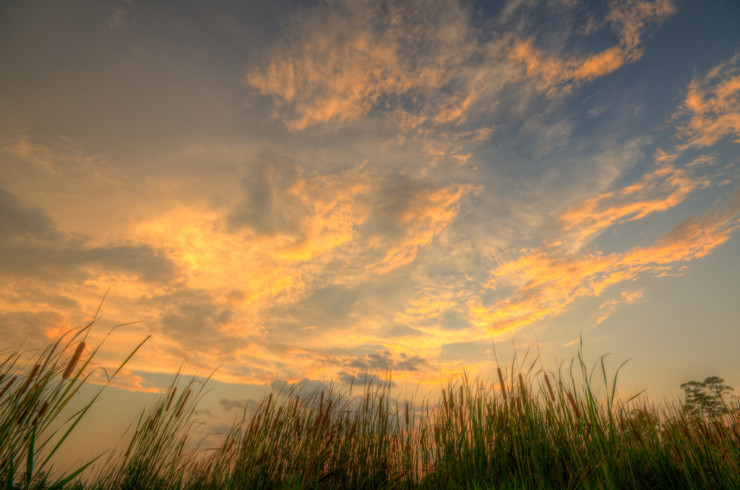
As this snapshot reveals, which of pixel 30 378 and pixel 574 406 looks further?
pixel 574 406

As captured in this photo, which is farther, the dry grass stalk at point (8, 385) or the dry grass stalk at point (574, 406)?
the dry grass stalk at point (574, 406)

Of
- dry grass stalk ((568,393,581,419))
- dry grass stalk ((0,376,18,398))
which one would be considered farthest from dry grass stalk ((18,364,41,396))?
dry grass stalk ((568,393,581,419))

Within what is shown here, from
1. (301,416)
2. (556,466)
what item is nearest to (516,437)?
(556,466)

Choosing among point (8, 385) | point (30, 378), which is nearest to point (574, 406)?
point (30, 378)

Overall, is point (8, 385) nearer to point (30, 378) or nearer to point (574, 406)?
point (30, 378)

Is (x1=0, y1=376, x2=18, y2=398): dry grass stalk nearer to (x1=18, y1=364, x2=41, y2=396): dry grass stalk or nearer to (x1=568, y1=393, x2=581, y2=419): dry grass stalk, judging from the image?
(x1=18, y1=364, x2=41, y2=396): dry grass stalk

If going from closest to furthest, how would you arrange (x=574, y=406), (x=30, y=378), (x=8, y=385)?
(x=30, y=378)
(x=8, y=385)
(x=574, y=406)

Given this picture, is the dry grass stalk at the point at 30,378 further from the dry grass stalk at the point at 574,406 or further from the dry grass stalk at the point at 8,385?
the dry grass stalk at the point at 574,406

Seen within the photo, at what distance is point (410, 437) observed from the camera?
235 inches

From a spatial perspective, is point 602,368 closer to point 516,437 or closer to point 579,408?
point 579,408

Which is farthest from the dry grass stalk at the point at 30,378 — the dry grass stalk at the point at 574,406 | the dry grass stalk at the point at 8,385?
the dry grass stalk at the point at 574,406

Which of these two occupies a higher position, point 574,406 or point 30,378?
point 574,406

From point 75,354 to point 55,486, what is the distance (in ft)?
2.76

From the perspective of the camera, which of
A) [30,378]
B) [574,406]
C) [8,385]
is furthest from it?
[574,406]
